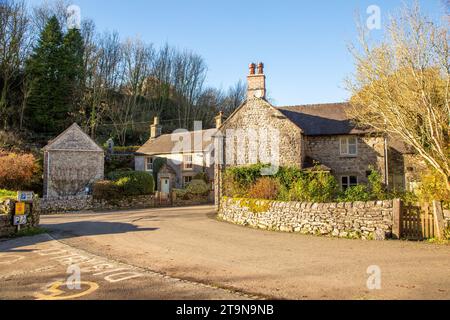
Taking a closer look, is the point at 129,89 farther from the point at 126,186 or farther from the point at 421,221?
the point at 421,221

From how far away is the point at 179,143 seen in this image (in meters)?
39.3

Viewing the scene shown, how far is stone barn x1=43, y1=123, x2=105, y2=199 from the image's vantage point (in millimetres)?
30141

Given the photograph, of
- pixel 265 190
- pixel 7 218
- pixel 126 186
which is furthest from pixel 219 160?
pixel 7 218

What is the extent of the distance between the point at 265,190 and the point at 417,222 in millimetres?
7116

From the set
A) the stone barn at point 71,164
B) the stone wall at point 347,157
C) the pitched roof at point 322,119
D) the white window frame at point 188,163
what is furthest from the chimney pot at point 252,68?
the stone barn at point 71,164

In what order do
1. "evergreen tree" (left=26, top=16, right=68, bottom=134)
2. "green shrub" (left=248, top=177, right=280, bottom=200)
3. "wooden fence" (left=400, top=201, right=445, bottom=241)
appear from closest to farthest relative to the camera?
1. "wooden fence" (left=400, top=201, right=445, bottom=241)
2. "green shrub" (left=248, top=177, right=280, bottom=200)
3. "evergreen tree" (left=26, top=16, right=68, bottom=134)

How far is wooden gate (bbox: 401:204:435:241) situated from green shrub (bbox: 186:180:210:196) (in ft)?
72.8

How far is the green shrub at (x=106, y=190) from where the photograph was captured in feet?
90.2

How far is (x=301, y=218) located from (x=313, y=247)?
3.13m

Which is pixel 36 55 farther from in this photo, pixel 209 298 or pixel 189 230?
pixel 209 298

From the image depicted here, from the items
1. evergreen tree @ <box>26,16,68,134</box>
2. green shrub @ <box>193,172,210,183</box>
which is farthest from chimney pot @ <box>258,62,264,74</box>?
evergreen tree @ <box>26,16,68,134</box>

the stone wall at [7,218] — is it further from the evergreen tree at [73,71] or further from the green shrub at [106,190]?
the evergreen tree at [73,71]

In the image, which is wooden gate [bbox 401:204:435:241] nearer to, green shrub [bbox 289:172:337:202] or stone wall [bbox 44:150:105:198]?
green shrub [bbox 289:172:337:202]

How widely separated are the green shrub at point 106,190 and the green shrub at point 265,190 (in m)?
14.2
